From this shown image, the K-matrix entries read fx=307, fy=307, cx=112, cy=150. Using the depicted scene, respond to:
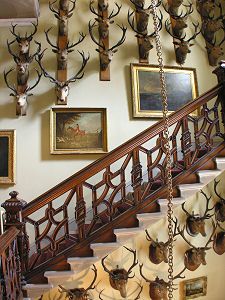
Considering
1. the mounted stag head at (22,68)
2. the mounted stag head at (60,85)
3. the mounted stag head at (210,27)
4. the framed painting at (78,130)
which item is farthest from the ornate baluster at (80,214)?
the mounted stag head at (210,27)

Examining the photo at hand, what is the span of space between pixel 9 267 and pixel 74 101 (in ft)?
10.2

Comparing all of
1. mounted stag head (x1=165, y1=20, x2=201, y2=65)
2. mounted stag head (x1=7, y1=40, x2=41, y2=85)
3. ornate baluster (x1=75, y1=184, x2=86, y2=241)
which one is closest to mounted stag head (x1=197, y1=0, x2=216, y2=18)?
mounted stag head (x1=165, y1=20, x2=201, y2=65)

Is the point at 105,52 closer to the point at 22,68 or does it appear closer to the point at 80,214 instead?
the point at 22,68

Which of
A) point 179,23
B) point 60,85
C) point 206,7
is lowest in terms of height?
point 60,85

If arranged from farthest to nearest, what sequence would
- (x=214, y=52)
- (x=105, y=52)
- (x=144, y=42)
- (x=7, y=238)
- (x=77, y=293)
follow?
1. (x=214, y=52)
2. (x=144, y=42)
3. (x=105, y=52)
4. (x=77, y=293)
5. (x=7, y=238)

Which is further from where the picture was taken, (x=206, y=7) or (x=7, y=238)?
(x=206, y=7)

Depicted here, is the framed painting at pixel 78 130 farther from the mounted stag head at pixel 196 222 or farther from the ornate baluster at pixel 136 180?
the mounted stag head at pixel 196 222

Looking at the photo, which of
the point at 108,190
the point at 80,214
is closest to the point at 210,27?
the point at 108,190

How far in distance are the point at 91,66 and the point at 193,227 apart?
10.5 ft

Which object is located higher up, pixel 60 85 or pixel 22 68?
pixel 22 68

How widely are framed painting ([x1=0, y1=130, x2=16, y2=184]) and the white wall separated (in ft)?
0.30

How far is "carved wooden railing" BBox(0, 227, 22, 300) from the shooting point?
2.49m

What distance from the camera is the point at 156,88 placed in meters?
5.50

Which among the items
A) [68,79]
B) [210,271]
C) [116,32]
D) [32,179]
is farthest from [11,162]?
[210,271]
